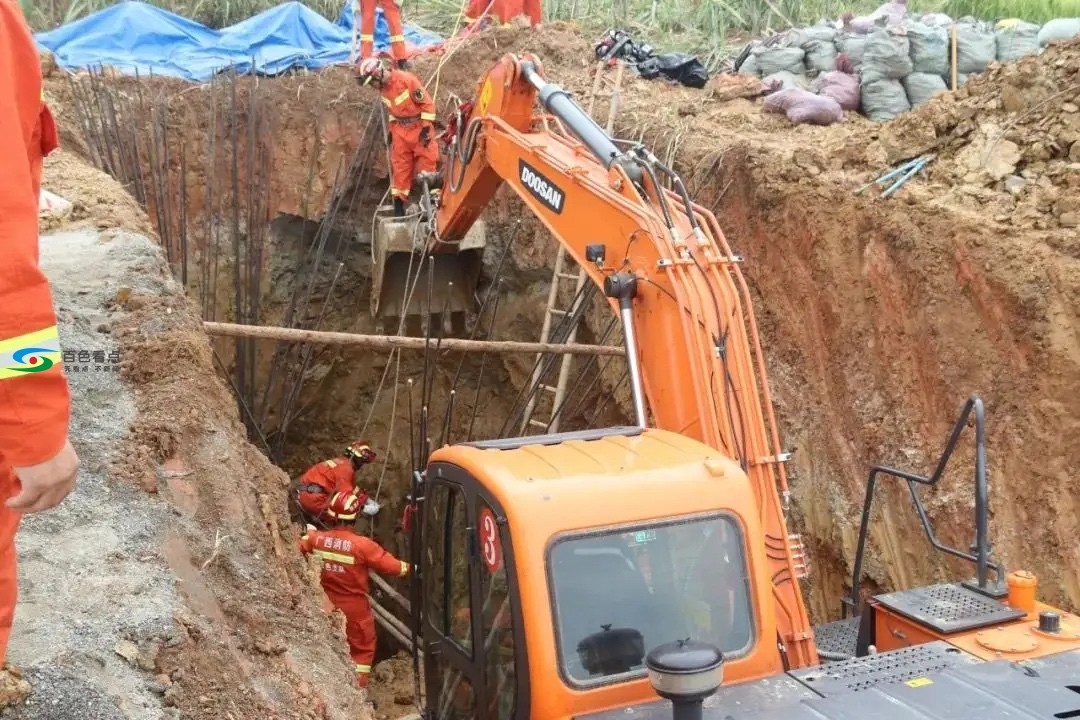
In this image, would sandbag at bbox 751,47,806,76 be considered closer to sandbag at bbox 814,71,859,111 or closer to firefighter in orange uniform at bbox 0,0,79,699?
sandbag at bbox 814,71,859,111

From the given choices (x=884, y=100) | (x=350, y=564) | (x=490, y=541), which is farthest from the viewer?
(x=884, y=100)

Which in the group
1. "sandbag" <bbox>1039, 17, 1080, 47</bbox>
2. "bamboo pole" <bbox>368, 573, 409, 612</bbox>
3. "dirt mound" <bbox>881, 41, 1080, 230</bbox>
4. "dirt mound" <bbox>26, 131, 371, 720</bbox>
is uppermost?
"sandbag" <bbox>1039, 17, 1080, 47</bbox>

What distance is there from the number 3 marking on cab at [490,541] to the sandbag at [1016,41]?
7.89 m

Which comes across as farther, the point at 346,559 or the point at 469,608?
the point at 346,559

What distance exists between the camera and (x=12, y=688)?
2.51m

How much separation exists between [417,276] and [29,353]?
7431 mm

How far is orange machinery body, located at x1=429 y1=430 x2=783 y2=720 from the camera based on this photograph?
3.59 meters

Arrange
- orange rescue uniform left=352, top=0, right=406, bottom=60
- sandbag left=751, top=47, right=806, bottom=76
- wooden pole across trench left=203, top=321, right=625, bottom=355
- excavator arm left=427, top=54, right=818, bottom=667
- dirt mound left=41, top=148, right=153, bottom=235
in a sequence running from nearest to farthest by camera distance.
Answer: excavator arm left=427, top=54, right=818, bottom=667 < dirt mound left=41, top=148, right=153, bottom=235 < wooden pole across trench left=203, top=321, right=625, bottom=355 < sandbag left=751, top=47, right=806, bottom=76 < orange rescue uniform left=352, top=0, right=406, bottom=60

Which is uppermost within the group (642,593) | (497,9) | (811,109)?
(497,9)

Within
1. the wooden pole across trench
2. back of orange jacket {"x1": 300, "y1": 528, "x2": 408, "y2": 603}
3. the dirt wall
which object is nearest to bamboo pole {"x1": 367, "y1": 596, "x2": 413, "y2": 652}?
back of orange jacket {"x1": 300, "y1": 528, "x2": 408, "y2": 603}

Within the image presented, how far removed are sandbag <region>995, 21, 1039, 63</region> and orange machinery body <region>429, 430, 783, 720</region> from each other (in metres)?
7.34

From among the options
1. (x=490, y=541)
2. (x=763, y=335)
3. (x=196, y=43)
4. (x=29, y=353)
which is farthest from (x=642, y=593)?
(x=196, y=43)

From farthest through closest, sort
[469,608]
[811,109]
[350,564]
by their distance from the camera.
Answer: [811,109]
[350,564]
[469,608]

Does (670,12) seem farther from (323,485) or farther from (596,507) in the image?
(596,507)
